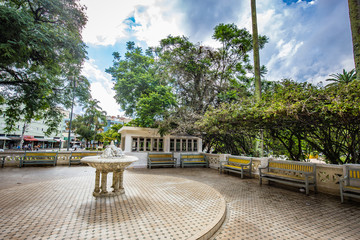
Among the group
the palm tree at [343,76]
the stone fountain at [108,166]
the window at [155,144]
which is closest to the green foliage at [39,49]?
the stone fountain at [108,166]

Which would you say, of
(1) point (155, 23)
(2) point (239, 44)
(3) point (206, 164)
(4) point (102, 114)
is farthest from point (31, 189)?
(4) point (102, 114)

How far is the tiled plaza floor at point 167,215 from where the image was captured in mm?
2414

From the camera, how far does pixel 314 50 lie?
13.4m

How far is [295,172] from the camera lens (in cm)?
536

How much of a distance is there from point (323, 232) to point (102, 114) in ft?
111

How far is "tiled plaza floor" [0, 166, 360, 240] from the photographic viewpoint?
241cm

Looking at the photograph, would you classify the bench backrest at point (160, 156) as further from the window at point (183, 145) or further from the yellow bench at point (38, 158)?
the yellow bench at point (38, 158)

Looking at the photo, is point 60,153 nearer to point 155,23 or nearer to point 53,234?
point 53,234

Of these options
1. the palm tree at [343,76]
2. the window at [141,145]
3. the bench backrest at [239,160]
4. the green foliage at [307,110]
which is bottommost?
the bench backrest at [239,160]

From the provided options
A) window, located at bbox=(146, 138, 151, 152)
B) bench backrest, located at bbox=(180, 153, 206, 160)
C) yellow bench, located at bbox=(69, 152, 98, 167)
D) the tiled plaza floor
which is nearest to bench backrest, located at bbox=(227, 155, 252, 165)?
bench backrest, located at bbox=(180, 153, 206, 160)

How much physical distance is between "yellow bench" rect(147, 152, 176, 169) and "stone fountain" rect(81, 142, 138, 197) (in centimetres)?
507

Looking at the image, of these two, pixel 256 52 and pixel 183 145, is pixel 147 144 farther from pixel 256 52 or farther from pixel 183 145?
pixel 256 52

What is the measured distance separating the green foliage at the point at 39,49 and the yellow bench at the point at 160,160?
5944 millimetres

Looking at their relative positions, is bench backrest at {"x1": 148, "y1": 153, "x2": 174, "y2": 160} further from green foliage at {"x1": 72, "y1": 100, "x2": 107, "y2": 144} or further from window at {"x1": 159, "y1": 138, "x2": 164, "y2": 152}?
green foliage at {"x1": 72, "y1": 100, "x2": 107, "y2": 144}
